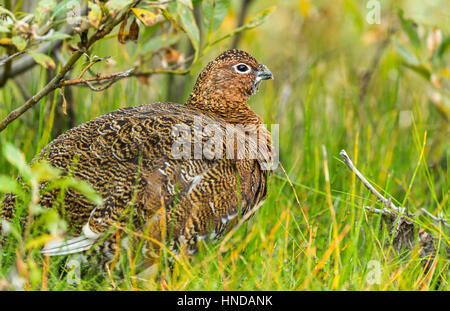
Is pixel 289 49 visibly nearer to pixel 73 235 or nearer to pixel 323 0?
pixel 323 0

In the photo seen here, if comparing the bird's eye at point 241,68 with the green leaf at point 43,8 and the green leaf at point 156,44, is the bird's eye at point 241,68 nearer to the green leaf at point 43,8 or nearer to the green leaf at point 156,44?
the green leaf at point 156,44

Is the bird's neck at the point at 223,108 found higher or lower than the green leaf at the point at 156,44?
lower

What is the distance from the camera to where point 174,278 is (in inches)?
126

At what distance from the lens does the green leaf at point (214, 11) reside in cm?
Result: 408

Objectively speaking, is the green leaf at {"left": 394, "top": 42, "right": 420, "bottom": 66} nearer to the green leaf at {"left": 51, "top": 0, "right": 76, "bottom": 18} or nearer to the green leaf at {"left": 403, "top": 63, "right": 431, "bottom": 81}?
the green leaf at {"left": 403, "top": 63, "right": 431, "bottom": 81}

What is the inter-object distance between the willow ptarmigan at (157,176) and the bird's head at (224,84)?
39cm

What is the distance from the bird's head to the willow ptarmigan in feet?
1.28

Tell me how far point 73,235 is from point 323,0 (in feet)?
19.9

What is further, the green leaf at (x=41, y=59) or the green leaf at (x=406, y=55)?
the green leaf at (x=406, y=55)

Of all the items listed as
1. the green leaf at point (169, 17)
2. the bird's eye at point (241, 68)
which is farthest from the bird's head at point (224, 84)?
the green leaf at point (169, 17)

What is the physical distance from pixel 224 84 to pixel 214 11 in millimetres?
509

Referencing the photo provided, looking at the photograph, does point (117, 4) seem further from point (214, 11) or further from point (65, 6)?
point (214, 11)

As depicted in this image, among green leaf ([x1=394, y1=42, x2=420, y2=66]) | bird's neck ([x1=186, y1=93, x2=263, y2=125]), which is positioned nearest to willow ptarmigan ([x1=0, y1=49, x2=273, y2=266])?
bird's neck ([x1=186, y1=93, x2=263, y2=125])

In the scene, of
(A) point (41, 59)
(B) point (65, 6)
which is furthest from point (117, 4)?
(A) point (41, 59)
